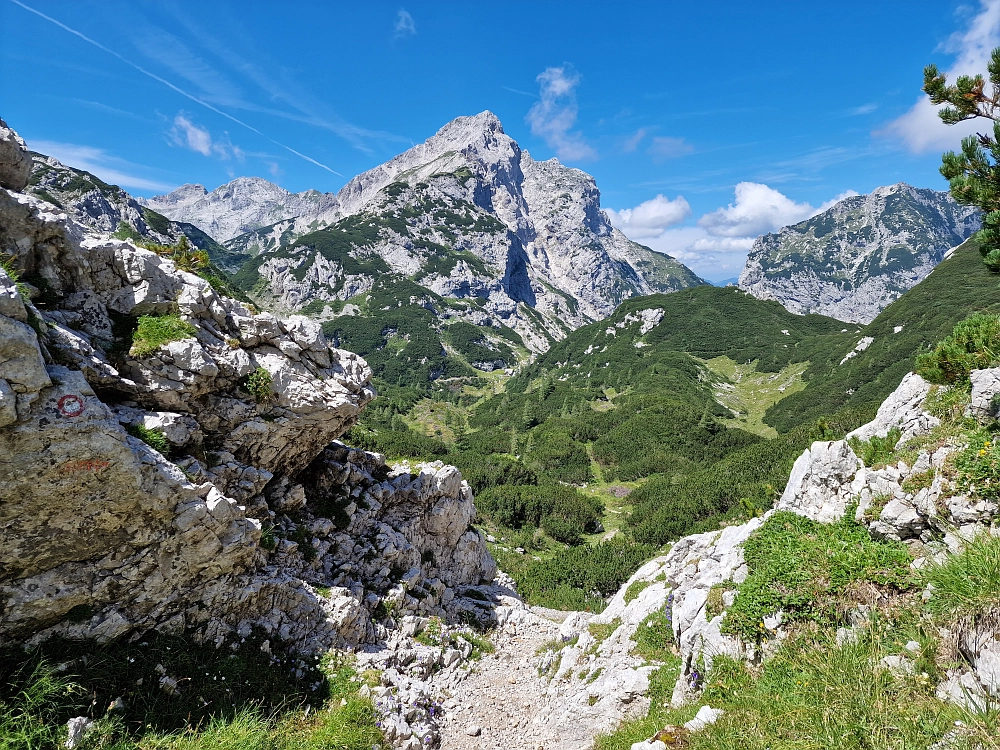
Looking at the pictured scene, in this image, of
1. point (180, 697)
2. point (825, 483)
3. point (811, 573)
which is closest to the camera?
point (811, 573)

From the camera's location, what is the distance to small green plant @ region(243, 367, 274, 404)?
14.8m

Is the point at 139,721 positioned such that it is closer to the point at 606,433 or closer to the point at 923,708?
the point at 923,708

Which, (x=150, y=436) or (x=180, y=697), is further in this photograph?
(x=150, y=436)

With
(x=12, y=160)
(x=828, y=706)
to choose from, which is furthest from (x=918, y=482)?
(x=12, y=160)

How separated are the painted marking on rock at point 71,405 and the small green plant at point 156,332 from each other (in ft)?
10.1

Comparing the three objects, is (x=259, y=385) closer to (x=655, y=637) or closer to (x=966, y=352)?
(x=655, y=637)

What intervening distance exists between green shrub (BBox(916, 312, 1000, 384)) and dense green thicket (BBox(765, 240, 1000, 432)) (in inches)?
3083

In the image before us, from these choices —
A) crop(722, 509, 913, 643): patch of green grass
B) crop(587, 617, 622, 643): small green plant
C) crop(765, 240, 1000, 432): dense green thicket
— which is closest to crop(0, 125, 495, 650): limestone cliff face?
crop(587, 617, 622, 643): small green plant

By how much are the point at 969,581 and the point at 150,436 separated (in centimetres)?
1657

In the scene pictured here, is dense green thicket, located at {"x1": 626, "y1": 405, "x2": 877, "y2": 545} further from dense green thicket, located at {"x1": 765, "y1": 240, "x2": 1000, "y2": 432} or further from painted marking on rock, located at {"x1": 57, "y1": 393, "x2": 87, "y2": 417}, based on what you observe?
painted marking on rock, located at {"x1": 57, "y1": 393, "x2": 87, "y2": 417}

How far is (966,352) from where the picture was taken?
11242 mm

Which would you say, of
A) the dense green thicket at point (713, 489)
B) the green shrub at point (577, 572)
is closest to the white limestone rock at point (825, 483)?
the green shrub at point (577, 572)

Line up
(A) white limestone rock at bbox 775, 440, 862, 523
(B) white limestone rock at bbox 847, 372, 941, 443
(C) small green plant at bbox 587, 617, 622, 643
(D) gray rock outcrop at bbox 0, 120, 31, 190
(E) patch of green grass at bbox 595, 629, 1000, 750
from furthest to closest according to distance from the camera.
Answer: (C) small green plant at bbox 587, 617, 622, 643 → (B) white limestone rock at bbox 847, 372, 941, 443 → (A) white limestone rock at bbox 775, 440, 862, 523 → (D) gray rock outcrop at bbox 0, 120, 31, 190 → (E) patch of green grass at bbox 595, 629, 1000, 750

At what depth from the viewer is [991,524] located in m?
7.37
